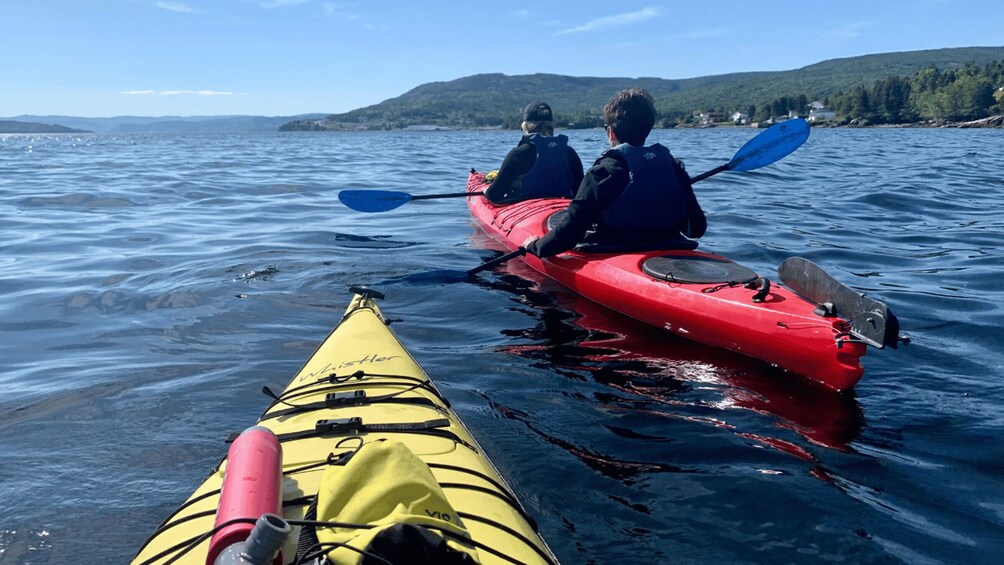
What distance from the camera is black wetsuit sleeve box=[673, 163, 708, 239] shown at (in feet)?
19.9

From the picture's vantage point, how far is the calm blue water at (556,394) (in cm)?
313

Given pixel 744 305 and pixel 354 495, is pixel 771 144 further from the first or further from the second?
pixel 354 495

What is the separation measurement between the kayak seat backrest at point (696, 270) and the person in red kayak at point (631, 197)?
38 centimetres

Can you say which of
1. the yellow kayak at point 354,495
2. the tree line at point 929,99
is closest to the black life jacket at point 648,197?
the yellow kayak at point 354,495

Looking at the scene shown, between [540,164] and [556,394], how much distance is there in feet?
15.6

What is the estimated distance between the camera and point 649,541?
297 cm

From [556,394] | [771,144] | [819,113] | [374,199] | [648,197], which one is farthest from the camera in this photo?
[819,113]

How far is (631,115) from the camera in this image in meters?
5.76

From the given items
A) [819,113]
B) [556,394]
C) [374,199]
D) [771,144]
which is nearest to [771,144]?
[771,144]

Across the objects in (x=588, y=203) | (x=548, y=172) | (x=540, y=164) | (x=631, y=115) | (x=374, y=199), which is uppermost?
(x=631, y=115)

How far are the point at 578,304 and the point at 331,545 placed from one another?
4.94 metres

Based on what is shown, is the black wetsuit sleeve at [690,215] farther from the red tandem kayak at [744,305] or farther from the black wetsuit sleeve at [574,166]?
the black wetsuit sleeve at [574,166]

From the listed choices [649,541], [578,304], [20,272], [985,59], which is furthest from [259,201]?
[985,59]

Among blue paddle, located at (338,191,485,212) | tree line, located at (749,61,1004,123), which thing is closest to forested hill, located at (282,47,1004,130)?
tree line, located at (749,61,1004,123)
